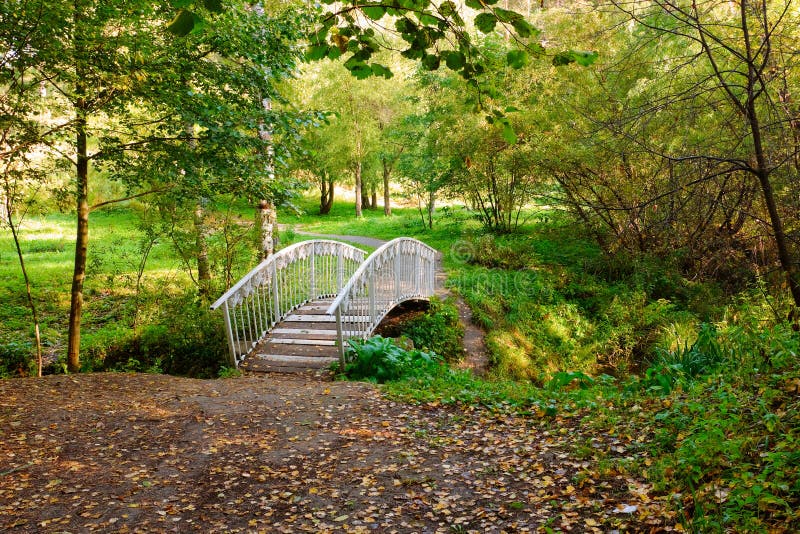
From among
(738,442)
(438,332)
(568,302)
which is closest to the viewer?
(738,442)

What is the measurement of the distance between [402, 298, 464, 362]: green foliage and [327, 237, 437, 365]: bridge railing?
18.1 inches

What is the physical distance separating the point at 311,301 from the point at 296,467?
580 cm

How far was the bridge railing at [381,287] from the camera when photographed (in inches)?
292

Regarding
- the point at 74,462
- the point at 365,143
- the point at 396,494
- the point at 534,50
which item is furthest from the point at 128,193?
the point at 365,143

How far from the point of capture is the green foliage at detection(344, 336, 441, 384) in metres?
6.70

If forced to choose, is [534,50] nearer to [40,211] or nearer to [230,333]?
[230,333]

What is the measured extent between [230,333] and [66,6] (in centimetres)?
426

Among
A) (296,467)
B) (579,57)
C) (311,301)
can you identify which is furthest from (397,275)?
(579,57)

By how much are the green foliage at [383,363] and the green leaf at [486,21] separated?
4890 millimetres

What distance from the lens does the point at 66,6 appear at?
4660 mm

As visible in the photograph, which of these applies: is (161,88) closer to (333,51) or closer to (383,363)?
(333,51)

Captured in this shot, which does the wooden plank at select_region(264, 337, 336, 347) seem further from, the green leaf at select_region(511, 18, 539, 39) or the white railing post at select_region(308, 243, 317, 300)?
the green leaf at select_region(511, 18, 539, 39)

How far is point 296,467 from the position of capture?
13.3ft

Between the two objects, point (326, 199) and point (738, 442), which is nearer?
point (738, 442)
